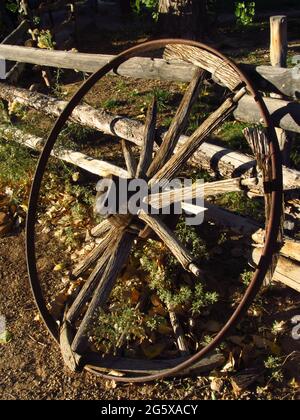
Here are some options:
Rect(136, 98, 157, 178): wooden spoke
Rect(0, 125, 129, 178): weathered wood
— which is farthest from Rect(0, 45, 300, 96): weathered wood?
Rect(0, 125, 129, 178): weathered wood

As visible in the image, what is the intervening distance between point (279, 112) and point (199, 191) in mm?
871

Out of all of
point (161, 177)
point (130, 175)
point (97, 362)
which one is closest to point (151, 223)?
point (161, 177)

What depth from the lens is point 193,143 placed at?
3975 millimetres

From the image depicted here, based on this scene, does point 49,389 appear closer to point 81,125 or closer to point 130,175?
point 130,175

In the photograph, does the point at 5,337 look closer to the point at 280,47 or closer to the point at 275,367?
the point at 275,367

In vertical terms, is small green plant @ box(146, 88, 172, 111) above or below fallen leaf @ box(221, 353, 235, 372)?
above

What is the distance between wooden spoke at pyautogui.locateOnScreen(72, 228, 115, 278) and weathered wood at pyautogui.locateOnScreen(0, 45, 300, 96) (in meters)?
1.48

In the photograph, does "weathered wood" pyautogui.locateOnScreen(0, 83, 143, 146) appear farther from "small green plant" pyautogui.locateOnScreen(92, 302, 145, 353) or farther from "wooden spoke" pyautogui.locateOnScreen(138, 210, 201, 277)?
"small green plant" pyautogui.locateOnScreen(92, 302, 145, 353)

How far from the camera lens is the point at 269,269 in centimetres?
331

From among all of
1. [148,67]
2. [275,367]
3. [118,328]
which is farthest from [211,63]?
[275,367]

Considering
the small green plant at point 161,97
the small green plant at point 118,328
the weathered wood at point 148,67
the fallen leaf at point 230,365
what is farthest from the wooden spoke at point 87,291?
the small green plant at point 161,97

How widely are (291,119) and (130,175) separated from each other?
4.20ft

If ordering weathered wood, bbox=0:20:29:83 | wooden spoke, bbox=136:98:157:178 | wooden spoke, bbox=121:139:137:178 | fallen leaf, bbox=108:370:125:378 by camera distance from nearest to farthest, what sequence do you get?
fallen leaf, bbox=108:370:125:378, wooden spoke, bbox=136:98:157:178, wooden spoke, bbox=121:139:137:178, weathered wood, bbox=0:20:29:83

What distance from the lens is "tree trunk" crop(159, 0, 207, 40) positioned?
7.99 metres
